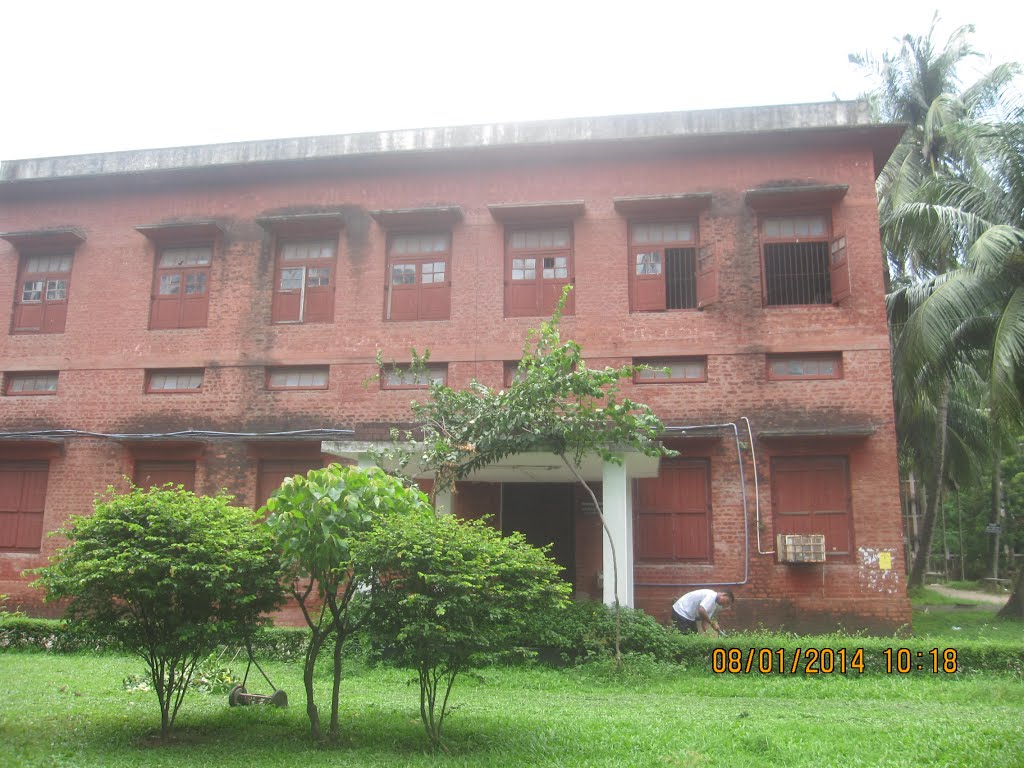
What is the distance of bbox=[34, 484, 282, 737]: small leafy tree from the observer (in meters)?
6.39

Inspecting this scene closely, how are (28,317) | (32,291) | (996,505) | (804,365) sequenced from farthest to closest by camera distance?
(996,505), (32,291), (28,317), (804,365)

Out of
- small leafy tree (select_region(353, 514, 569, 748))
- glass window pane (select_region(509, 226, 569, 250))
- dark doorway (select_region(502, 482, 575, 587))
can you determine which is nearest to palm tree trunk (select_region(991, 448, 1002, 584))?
dark doorway (select_region(502, 482, 575, 587))

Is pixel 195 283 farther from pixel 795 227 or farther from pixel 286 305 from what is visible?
pixel 795 227

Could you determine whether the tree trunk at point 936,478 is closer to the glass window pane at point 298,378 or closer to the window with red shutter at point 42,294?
the glass window pane at point 298,378

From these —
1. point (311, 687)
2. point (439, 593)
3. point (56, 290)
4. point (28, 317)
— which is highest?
point (56, 290)

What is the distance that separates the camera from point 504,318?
14492mm

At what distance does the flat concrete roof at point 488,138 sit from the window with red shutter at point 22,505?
541 centimetres

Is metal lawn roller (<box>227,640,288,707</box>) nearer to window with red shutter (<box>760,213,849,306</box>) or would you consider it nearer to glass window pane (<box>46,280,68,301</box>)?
window with red shutter (<box>760,213,849,306</box>)

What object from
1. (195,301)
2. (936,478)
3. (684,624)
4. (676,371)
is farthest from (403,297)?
(936,478)

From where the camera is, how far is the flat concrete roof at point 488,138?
1428cm

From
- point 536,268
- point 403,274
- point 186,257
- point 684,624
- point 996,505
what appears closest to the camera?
point 684,624

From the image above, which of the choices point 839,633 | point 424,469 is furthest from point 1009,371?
point 424,469

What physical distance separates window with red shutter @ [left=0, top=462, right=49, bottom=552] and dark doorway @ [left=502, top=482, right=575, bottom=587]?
325 inches

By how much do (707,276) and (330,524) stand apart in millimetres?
9267
